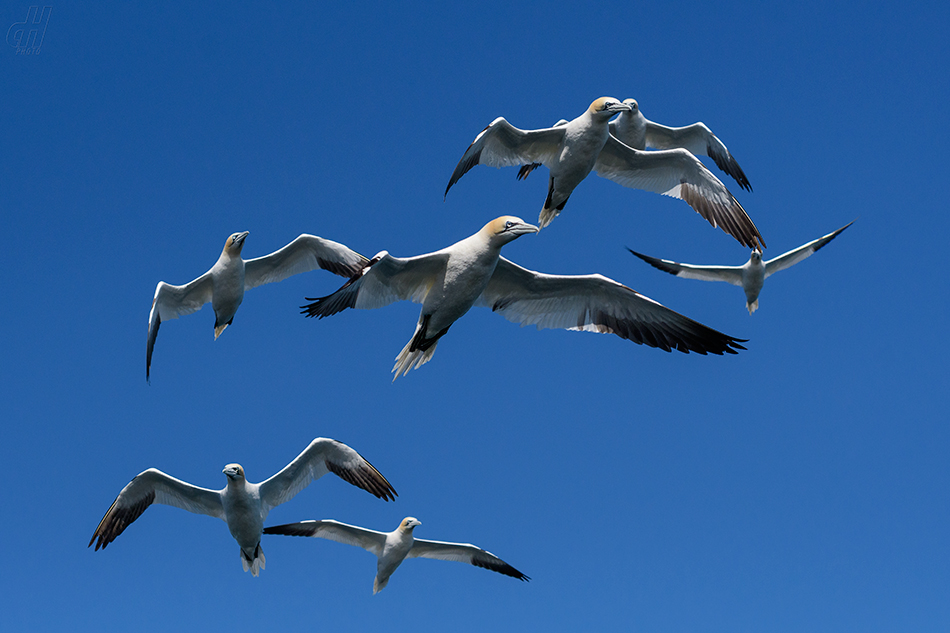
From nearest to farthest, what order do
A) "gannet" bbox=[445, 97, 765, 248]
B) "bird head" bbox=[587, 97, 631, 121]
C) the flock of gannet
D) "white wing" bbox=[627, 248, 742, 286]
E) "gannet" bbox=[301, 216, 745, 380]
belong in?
1. "gannet" bbox=[301, 216, 745, 380]
2. the flock of gannet
3. "bird head" bbox=[587, 97, 631, 121]
4. "gannet" bbox=[445, 97, 765, 248]
5. "white wing" bbox=[627, 248, 742, 286]

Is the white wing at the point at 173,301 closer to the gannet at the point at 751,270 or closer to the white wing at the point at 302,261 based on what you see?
the white wing at the point at 302,261

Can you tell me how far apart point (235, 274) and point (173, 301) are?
1655 mm

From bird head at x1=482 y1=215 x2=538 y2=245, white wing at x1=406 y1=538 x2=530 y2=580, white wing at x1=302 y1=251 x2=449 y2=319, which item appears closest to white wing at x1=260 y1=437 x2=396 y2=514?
white wing at x1=406 y1=538 x2=530 y2=580

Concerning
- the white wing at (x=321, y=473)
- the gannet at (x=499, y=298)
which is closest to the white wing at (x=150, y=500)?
the white wing at (x=321, y=473)

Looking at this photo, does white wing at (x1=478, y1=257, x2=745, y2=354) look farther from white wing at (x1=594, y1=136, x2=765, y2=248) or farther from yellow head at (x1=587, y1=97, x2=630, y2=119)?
white wing at (x1=594, y1=136, x2=765, y2=248)

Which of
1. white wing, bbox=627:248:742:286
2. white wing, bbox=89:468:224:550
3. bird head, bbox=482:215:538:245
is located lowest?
white wing, bbox=89:468:224:550

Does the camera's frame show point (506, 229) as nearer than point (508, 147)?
Yes

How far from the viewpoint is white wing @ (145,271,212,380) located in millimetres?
18766

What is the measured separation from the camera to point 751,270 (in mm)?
22109

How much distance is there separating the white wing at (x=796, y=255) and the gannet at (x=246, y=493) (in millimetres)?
11450

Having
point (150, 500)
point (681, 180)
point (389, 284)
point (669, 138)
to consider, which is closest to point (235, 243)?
point (150, 500)

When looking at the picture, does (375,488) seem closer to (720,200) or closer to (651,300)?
(651,300)

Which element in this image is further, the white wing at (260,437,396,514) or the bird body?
the bird body

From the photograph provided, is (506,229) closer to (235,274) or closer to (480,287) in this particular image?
(480,287)
